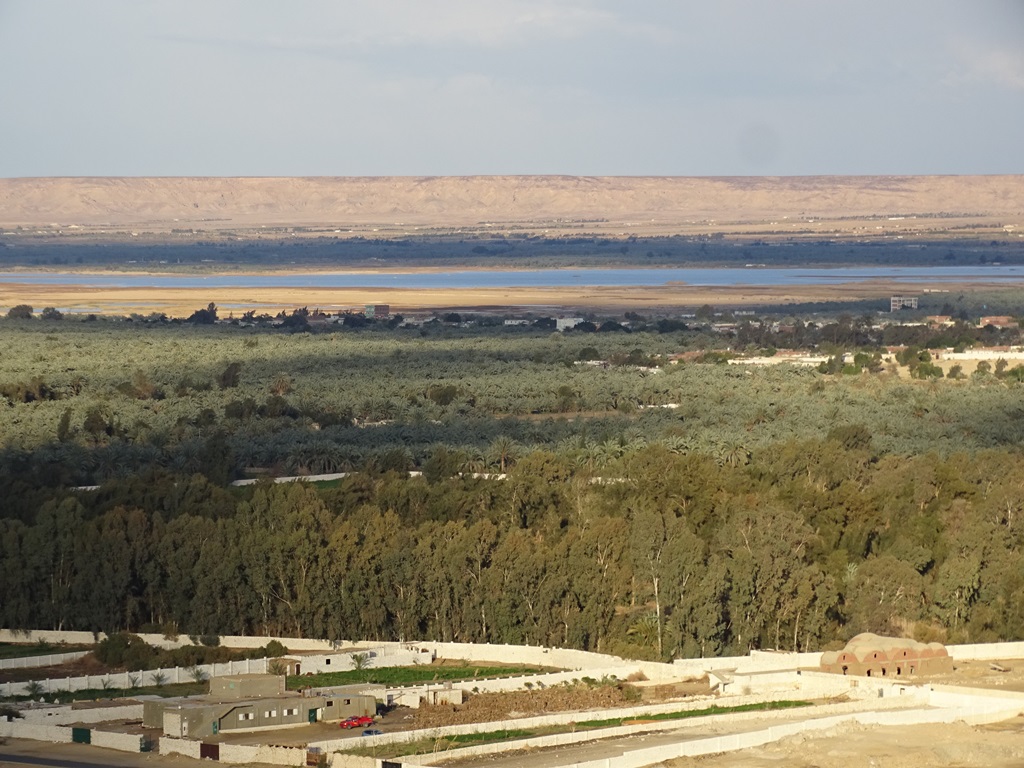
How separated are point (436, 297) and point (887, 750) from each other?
438ft

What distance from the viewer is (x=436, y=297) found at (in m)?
169

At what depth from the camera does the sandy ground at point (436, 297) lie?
15562 centimetres

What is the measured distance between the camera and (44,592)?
158ft

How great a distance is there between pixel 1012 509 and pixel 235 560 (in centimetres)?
1923

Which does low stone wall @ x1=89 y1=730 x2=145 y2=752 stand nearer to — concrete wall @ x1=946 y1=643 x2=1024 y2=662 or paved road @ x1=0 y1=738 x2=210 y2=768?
paved road @ x1=0 y1=738 x2=210 y2=768

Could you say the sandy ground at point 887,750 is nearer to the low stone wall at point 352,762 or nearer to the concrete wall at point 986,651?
the low stone wall at point 352,762

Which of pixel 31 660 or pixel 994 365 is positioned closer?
pixel 31 660

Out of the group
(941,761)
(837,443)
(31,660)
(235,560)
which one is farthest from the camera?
(837,443)

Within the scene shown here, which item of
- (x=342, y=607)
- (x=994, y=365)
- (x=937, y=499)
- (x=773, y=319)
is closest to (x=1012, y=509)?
(x=937, y=499)

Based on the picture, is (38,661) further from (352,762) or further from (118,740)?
(352,762)

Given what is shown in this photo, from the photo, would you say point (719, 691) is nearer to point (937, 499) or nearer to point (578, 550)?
point (578, 550)

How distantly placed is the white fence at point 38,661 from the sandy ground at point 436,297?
10338cm

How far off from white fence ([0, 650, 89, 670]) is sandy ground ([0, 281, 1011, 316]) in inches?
4070

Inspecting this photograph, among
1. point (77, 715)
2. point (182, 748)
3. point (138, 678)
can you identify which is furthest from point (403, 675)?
point (182, 748)
